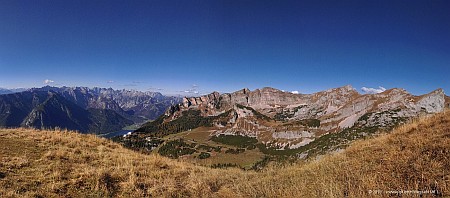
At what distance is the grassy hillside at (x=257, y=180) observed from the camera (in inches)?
279

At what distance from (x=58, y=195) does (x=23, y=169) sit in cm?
317

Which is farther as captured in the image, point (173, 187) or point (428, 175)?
point (173, 187)

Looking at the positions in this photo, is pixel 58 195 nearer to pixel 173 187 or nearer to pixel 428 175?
pixel 173 187

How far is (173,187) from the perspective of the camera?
29.9ft

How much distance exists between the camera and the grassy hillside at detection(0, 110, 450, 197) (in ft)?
23.2

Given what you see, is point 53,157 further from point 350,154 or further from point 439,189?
point 439,189

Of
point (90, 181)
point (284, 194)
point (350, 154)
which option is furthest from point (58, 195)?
point (350, 154)

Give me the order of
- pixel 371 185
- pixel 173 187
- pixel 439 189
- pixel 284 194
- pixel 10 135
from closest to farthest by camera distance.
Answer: pixel 439 189 → pixel 371 185 → pixel 284 194 → pixel 173 187 → pixel 10 135

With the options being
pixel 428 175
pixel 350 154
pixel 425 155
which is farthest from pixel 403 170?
pixel 350 154

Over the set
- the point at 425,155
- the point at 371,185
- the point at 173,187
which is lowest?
the point at 173,187

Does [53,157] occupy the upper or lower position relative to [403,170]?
lower

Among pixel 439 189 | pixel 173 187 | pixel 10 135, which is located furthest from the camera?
pixel 10 135

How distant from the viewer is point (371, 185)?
6.91m

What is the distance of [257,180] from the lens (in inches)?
397
